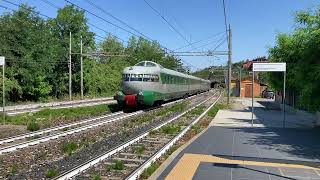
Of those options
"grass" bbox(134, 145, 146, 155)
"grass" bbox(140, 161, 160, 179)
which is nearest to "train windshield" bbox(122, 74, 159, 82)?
"grass" bbox(134, 145, 146, 155)

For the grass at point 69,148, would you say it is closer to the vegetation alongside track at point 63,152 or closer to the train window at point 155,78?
the vegetation alongside track at point 63,152

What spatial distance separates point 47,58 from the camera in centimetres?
4388

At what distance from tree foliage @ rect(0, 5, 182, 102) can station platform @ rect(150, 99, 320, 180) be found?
25.3 metres

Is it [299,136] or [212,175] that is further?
[299,136]

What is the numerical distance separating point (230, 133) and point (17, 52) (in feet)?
88.2

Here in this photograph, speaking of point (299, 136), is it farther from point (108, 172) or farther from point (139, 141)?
point (108, 172)

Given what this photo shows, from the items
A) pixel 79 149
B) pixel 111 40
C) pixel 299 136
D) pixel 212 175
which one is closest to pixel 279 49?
pixel 299 136

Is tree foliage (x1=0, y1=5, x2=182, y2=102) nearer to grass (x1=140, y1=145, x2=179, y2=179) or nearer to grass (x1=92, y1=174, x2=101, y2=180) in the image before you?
grass (x1=140, y1=145, x2=179, y2=179)

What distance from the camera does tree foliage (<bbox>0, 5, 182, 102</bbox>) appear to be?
3866 cm

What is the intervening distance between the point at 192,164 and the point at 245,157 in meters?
1.84

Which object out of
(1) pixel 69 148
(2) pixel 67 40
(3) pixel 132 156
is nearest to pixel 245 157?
(3) pixel 132 156

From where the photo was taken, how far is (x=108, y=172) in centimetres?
966

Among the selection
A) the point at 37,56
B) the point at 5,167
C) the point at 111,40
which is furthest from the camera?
the point at 111,40

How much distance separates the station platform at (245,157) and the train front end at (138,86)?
41.2ft
